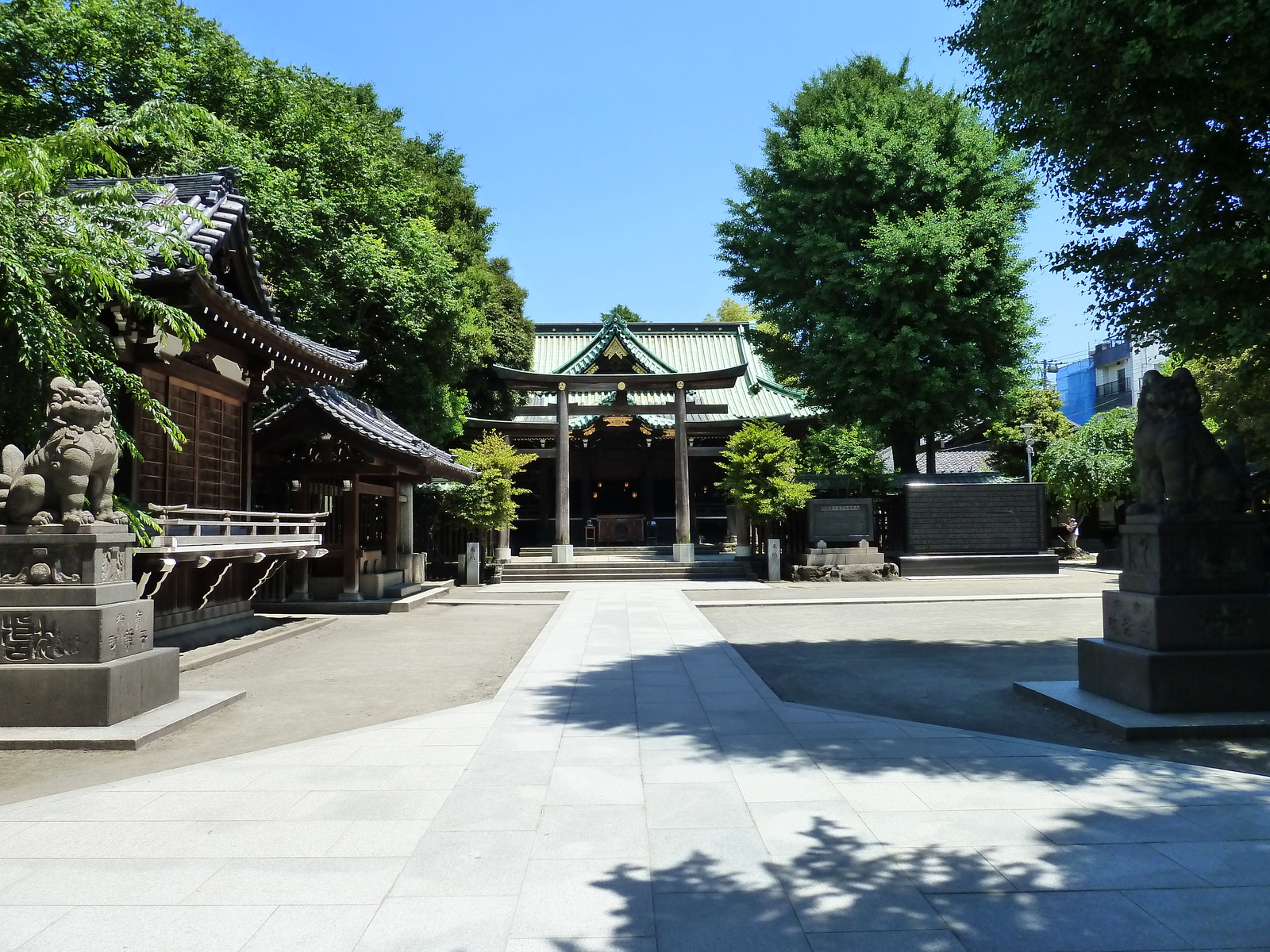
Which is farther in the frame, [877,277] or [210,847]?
[877,277]

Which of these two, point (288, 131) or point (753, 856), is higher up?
point (288, 131)

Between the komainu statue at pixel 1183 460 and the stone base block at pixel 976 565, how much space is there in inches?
636

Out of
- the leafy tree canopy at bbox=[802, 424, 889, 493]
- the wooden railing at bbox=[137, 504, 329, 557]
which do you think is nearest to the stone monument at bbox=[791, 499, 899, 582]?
the leafy tree canopy at bbox=[802, 424, 889, 493]

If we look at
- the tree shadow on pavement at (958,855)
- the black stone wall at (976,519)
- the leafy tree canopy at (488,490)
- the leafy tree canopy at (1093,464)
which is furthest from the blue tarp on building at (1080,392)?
the tree shadow on pavement at (958,855)

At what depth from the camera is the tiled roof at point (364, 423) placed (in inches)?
605

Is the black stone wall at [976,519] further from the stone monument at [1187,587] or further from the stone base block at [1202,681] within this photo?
the stone base block at [1202,681]

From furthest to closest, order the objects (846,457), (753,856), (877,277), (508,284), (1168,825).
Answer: (508,284), (846,457), (877,277), (1168,825), (753,856)

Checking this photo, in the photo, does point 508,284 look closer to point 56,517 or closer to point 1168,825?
point 56,517

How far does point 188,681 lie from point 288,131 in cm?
1318

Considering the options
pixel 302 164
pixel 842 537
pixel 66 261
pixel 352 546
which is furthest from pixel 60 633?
pixel 842 537

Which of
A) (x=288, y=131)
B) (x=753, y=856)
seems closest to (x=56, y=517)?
(x=753, y=856)

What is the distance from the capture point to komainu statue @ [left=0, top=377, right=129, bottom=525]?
6543 millimetres

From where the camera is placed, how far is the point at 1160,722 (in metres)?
5.97

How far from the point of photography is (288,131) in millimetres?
16906
